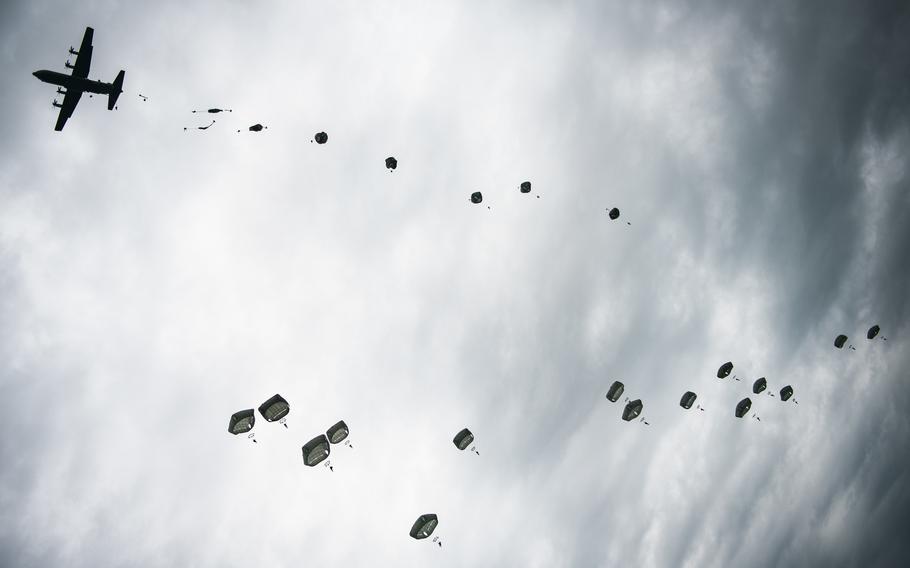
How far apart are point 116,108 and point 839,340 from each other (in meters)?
88.0

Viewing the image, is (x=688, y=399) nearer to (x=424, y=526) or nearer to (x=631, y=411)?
(x=631, y=411)

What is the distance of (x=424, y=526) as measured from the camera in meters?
32.2

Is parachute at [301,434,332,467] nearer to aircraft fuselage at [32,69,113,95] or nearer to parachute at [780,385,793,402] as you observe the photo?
aircraft fuselage at [32,69,113,95]

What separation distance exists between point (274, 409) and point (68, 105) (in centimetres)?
4438

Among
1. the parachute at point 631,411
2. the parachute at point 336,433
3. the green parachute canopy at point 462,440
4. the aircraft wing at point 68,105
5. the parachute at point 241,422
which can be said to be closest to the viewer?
the parachute at point 241,422

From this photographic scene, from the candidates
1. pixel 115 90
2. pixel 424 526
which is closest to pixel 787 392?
pixel 424 526

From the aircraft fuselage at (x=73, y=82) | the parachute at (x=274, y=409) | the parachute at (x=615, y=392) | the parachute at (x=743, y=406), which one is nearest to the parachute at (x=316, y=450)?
the parachute at (x=274, y=409)

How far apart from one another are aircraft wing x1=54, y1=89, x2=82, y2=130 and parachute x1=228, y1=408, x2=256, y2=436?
40.5 metres

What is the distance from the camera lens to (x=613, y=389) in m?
37.8

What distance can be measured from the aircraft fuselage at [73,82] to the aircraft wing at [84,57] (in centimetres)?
69

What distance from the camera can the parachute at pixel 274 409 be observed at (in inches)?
1159

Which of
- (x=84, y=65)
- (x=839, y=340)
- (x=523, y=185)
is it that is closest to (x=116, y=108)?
(x=84, y=65)

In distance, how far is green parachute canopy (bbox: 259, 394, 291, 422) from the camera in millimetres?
29438

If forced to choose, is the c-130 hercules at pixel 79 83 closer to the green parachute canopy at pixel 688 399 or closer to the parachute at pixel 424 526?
the parachute at pixel 424 526
